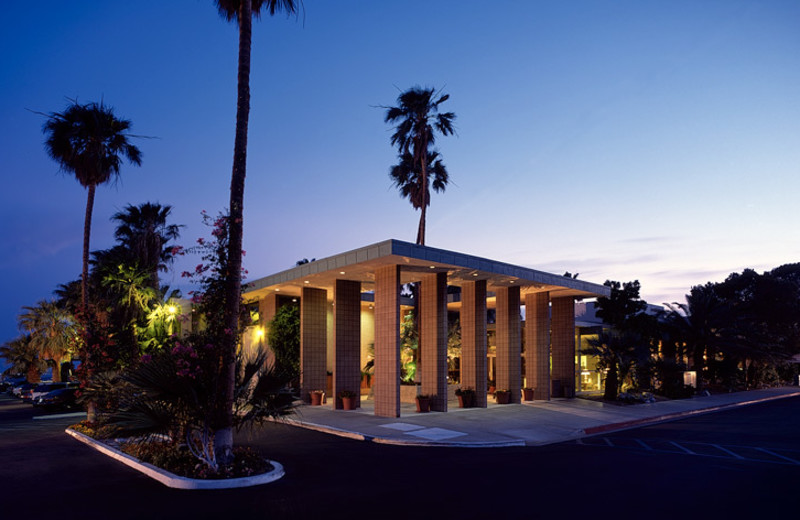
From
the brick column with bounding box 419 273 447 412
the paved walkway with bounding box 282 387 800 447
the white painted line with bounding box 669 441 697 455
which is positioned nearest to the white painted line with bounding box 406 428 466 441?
the paved walkway with bounding box 282 387 800 447

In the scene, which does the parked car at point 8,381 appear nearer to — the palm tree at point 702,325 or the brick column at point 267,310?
the brick column at point 267,310

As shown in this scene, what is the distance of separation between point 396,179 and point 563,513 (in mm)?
24694

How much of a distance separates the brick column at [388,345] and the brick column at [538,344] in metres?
9.28

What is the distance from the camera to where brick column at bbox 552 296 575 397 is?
29109 millimetres

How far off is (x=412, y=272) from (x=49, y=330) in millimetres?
41868

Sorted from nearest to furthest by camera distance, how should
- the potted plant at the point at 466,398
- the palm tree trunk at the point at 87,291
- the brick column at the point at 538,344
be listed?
the palm tree trunk at the point at 87,291
the potted plant at the point at 466,398
the brick column at the point at 538,344

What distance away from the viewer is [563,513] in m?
8.16

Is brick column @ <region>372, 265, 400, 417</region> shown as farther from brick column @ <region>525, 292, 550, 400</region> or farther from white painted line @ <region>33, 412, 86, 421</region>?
white painted line @ <region>33, 412, 86, 421</region>

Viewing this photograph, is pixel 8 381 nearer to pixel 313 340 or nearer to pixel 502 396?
pixel 313 340

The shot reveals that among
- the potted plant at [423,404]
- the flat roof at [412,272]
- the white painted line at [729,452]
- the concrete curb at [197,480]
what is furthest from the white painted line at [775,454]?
the concrete curb at [197,480]

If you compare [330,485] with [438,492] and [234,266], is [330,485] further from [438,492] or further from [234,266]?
[234,266]

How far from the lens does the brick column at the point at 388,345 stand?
2025 centimetres

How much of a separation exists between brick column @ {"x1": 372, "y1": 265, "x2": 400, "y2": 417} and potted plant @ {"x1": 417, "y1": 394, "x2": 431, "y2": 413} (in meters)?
1.67

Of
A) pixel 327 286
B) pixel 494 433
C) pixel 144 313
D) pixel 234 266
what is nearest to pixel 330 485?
pixel 234 266
